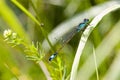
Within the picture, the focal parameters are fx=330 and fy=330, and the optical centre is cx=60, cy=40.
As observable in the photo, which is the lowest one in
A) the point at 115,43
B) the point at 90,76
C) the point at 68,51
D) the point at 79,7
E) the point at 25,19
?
the point at 90,76

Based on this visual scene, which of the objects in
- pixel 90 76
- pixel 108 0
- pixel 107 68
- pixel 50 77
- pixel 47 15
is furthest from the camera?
pixel 47 15

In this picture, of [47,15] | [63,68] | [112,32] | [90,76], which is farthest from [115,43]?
[63,68]

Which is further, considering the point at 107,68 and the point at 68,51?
the point at 68,51

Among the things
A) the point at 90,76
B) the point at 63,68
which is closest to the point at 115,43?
A: the point at 90,76

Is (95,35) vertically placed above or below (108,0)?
below

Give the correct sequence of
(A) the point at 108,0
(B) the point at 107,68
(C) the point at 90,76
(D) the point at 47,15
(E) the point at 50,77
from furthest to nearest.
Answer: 1. (D) the point at 47,15
2. (A) the point at 108,0
3. (B) the point at 107,68
4. (C) the point at 90,76
5. (E) the point at 50,77

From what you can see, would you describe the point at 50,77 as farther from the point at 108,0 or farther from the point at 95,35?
the point at 108,0

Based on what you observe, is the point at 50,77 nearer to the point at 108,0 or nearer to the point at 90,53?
the point at 90,53
